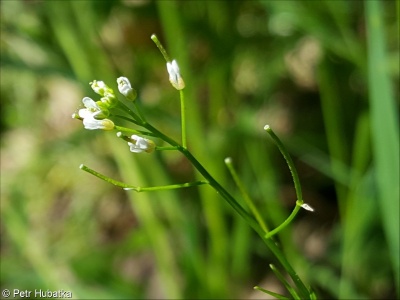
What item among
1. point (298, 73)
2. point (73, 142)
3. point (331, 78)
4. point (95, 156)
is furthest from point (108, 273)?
point (298, 73)

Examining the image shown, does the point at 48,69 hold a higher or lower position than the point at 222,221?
higher

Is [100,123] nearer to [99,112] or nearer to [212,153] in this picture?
[99,112]

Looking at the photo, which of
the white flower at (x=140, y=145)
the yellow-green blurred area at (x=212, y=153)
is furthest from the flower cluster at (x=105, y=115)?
the yellow-green blurred area at (x=212, y=153)

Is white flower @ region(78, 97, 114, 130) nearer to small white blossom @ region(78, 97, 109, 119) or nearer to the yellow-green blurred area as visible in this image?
small white blossom @ region(78, 97, 109, 119)

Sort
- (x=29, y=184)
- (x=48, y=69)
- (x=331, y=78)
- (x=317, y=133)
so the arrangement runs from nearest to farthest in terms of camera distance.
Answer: (x=48, y=69) < (x=331, y=78) < (x=317, y=133) < (x=29, y=184)

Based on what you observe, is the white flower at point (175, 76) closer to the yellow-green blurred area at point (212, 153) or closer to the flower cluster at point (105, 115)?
the flower cluster at point (105, 115)

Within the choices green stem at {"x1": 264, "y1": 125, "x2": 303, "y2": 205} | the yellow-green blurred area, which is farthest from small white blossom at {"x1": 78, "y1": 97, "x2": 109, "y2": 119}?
the yellow-green blurred area

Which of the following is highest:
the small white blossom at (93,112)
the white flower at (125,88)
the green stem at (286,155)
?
the white flower at (125,88)

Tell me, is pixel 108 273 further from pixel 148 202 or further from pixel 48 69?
pixel 48 69

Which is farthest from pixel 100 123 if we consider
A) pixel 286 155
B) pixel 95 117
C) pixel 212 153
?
pixel 212 153

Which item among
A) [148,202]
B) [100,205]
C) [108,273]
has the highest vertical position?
[100,205]
